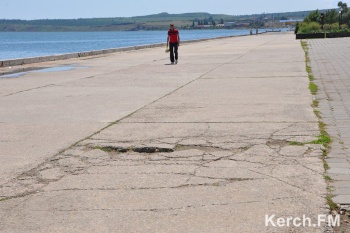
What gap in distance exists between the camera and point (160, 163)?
6.09m

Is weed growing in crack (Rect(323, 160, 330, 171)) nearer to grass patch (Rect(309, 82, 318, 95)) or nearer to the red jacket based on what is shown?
grass patch (Rect(309, 82, 318, 95))

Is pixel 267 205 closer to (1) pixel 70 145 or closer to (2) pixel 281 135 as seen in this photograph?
(2) pixel 281 135

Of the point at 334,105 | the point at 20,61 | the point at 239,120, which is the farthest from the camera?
the point at 20,61

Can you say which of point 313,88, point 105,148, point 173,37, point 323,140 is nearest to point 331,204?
point 323,140

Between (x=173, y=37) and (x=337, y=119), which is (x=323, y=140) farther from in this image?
(x=173, y=37)

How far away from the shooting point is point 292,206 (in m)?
4.52

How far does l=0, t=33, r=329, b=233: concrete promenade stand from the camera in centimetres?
442

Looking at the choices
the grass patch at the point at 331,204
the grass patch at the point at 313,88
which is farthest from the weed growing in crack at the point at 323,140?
the grass patch at the point at 313,88

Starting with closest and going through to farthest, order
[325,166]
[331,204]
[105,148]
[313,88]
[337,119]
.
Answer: [331,204] → [325,166] → [105,148] → [337,119] → [313,88]

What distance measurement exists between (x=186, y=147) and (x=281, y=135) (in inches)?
53.4

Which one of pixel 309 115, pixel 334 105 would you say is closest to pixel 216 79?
pixel 334 105

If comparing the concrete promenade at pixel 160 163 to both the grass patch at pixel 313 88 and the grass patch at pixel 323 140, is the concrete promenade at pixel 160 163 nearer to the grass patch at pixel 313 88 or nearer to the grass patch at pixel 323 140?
the grass patch at pixel 323 140

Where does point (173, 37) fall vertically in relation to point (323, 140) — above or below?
above

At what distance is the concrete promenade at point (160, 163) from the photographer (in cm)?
442
